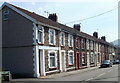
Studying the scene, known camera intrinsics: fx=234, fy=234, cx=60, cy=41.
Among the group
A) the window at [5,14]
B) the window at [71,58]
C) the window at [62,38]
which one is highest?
the window at [5,14]

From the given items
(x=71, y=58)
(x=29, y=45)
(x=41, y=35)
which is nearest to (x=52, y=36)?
(x=41, y=35)

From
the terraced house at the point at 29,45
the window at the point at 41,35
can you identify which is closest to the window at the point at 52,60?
the terraced house at the point at 29,45

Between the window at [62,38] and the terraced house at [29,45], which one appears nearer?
the terraced house at [29,45]

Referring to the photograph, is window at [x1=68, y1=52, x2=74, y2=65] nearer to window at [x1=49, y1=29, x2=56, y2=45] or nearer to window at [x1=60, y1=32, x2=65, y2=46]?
window at [x1=60, y1=32, x2=65, y2=46]

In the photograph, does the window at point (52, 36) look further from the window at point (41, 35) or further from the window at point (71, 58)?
the window at point (71, 58)

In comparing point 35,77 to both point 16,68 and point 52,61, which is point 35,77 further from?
point 52,61

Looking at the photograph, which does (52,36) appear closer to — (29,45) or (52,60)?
(52,60)

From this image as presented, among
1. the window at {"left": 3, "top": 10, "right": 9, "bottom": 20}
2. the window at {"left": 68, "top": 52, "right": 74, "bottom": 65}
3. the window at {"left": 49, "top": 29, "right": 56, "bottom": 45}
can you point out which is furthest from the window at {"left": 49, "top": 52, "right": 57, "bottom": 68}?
the window at {"left": 3, "top": 10, "right": 9, "bottom": 20}

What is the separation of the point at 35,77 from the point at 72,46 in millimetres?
12578

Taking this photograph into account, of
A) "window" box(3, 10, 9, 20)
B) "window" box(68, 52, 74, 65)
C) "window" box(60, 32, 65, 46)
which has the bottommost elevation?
"window" box(68, 52, 74, 65)

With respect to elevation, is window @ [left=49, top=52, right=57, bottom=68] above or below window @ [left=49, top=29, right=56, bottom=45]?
below

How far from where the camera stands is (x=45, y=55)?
2539 centimetres

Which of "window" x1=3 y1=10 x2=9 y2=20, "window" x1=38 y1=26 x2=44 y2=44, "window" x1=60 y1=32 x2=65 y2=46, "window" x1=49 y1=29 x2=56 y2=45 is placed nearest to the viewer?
"window" x1=38 y1=26 x2=44 y2=44

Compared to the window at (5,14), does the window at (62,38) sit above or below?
below
